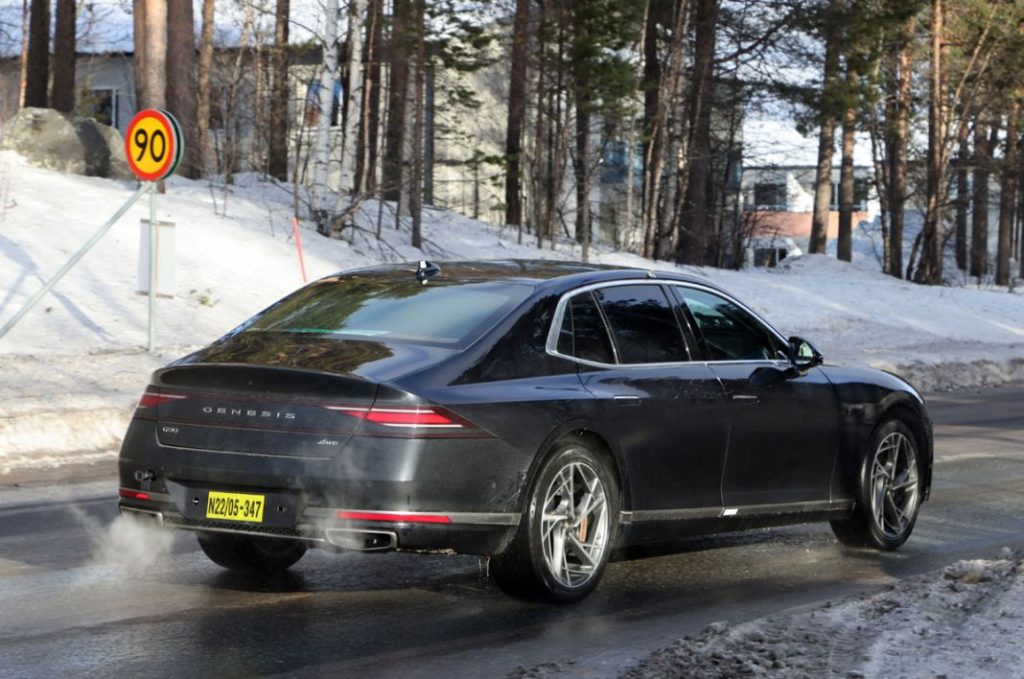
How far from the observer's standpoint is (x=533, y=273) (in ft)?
25.6

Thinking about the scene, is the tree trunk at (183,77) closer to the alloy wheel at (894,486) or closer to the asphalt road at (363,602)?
the asphalt road at (363,602)

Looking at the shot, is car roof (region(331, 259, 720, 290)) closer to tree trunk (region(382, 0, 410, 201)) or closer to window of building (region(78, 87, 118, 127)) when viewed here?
tree trunk (region(382, 0, 410, 201))

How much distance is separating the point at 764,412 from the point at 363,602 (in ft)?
7.86

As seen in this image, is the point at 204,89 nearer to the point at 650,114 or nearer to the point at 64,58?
the point at 64,58

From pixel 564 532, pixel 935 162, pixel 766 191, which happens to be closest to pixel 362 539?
pixel 564 532

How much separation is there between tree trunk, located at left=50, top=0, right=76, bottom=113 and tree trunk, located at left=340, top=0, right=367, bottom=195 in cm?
1297

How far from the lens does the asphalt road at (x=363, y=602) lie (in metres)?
5.98

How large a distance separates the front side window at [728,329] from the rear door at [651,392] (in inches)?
8.1

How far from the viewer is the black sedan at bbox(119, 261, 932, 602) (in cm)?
645

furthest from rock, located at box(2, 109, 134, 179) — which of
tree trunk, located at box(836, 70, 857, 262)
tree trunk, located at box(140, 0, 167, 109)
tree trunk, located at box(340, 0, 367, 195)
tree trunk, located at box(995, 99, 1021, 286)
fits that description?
tree trunk, located at box(836, 70, 857, 262)

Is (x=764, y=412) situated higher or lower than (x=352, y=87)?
lower

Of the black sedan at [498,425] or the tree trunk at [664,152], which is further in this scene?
the tree trunk at [664,152]

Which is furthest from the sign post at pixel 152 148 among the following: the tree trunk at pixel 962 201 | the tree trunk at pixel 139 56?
the tree trunk at pixel 962 201

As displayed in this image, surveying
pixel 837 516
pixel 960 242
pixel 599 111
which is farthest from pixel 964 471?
pixel 960 242
